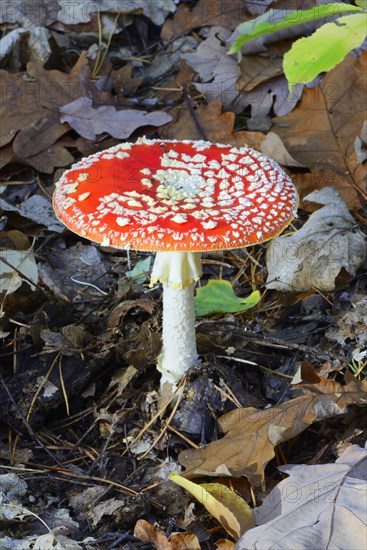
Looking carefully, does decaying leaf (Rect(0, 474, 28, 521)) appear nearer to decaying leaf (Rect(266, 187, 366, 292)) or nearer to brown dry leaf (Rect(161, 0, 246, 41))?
decaying leaf (Rect(266, 187, 366, 292))

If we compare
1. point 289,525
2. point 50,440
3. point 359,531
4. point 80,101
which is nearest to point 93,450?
point 50,440

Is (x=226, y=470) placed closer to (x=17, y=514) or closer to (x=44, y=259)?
(x=17, y=514)

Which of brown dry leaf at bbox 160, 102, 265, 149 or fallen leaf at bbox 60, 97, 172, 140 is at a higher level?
fallen leaf at bbox 60, 97, 172, 140

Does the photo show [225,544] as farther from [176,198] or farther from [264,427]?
[176,198]

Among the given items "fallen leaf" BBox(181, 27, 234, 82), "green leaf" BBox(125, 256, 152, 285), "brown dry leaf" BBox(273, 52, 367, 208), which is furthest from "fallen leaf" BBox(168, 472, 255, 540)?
"fallen leaf" BBox(181, 27, 234, 82)

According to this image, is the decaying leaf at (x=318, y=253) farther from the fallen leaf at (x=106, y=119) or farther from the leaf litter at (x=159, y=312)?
the fallen leaf at (x=106, y=119)
